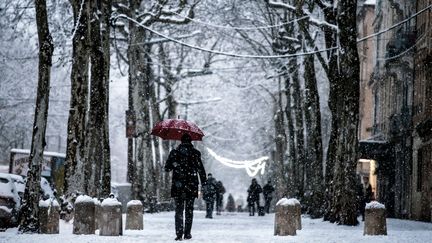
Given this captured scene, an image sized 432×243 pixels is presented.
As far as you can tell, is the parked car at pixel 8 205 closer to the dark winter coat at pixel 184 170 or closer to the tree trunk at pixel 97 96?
the tree trunk at pixel 97 96

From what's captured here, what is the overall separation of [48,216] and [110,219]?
158cm

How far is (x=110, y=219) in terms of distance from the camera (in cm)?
1603

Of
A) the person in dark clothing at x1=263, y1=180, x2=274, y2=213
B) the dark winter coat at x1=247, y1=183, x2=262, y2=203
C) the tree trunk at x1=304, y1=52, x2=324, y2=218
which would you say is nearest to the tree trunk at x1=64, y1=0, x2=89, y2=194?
the tree trunk at x1=304, y1=52, x2=324, y2=218

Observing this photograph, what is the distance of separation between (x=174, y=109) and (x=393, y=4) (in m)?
15.7

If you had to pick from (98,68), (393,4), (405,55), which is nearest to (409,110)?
(405,55)

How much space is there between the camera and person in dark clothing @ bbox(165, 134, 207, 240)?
47.5ft

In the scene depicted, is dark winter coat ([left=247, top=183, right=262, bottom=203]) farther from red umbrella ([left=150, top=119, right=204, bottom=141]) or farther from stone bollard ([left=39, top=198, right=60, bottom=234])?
stone bollard ([left=39, top=198, right=60, bottom=234])

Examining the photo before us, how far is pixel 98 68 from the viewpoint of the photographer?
2020 centimetres

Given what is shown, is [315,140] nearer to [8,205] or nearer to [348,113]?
[348,113]

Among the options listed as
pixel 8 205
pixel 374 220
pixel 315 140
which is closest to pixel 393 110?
pixel 315 140

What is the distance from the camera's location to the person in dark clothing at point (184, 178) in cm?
1448

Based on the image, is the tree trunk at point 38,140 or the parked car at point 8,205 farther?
the parked car at point 8,205

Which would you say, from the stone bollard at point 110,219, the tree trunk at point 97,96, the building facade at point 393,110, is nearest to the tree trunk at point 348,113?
the tree trunk at point 97,96

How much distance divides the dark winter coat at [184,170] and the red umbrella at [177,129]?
248cm
